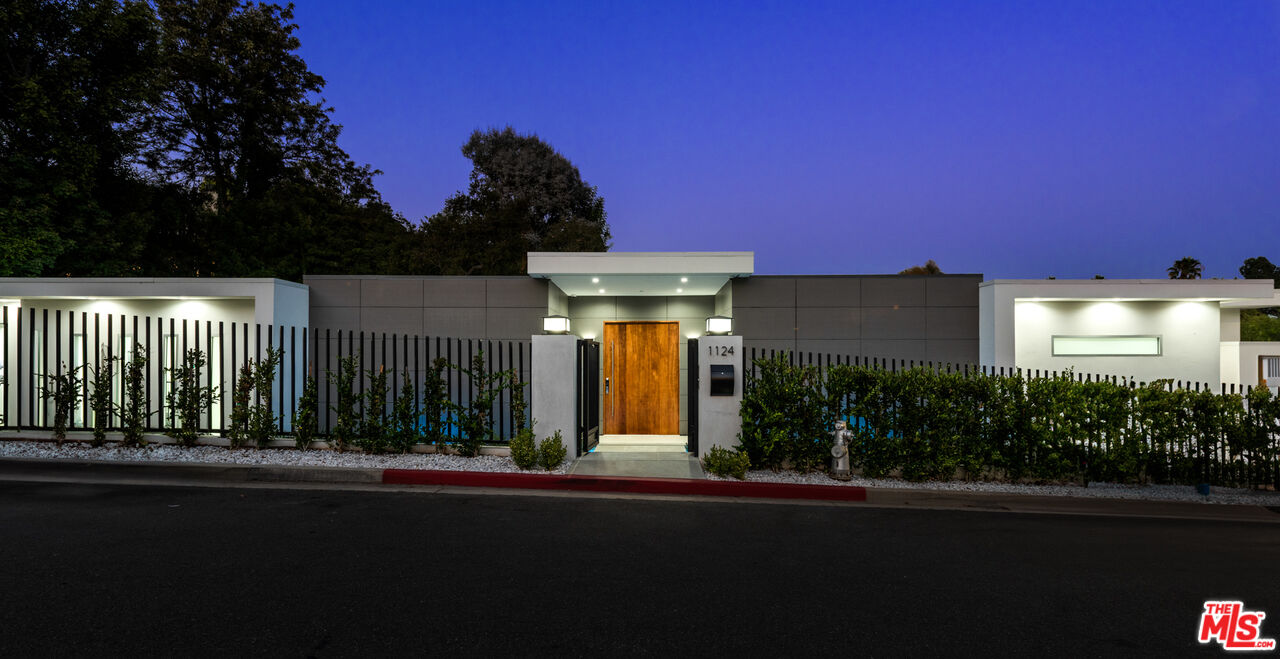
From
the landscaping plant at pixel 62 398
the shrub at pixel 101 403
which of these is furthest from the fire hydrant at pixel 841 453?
the landscaping plant at pixel 62 398

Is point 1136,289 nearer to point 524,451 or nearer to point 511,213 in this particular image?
point 524,451

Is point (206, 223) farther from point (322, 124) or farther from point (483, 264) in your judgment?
point (483, 264)

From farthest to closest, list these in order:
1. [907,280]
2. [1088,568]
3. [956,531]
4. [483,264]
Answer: [483,264] → [907,280] → [956,531] → [1088,568]

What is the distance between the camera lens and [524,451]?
8.41 meters

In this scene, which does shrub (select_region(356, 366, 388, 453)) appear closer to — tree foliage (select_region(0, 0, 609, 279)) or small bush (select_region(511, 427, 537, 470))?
small bush (select_region(511, 427, 537, 470))

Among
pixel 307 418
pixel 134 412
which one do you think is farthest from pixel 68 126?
pixel 307 418

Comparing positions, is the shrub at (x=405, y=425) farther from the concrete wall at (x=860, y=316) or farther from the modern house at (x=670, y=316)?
the concrete wall at (x=860, y=316)

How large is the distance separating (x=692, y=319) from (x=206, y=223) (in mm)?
21159

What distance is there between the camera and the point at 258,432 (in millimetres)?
9148

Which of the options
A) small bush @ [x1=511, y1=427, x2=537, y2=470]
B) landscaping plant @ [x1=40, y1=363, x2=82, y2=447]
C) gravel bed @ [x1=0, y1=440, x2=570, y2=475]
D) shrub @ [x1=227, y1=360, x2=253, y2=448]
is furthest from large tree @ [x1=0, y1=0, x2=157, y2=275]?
small bush @ [x1=511, y1=427, x2=537, y2=470]

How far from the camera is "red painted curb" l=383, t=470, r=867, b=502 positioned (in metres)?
7.71

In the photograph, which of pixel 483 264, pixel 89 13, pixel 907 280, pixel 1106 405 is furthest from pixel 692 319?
pixel 89 13

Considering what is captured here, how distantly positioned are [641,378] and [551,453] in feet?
17.5

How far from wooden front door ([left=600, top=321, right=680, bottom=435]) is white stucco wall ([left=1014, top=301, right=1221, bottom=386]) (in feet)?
A: 21.9
